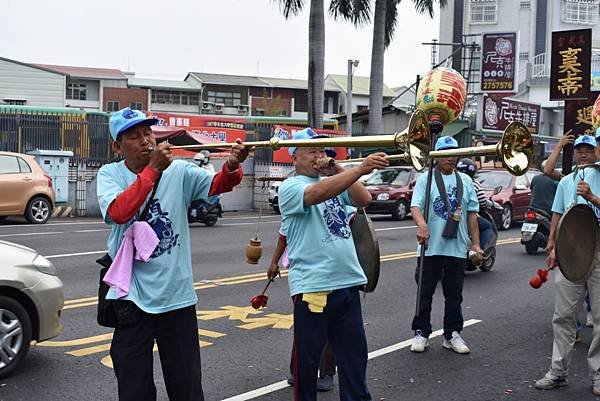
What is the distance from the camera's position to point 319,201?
411cm

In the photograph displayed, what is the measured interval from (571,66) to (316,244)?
241 inches

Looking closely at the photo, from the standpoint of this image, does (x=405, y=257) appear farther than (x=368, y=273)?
Yes

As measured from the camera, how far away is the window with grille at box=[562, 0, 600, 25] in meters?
53.6

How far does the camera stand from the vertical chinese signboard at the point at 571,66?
8.98 metres

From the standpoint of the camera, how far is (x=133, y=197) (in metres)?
3.40

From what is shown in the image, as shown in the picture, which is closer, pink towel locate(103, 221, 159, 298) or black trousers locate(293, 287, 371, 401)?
pink towel locate(103, 221, 159, 298)

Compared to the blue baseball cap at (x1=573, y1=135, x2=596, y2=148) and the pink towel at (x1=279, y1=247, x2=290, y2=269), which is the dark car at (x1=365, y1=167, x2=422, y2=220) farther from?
the pink towel at (x1=279, y1=247, x2=290, y2=269)

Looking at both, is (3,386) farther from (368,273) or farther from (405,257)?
(405,257)

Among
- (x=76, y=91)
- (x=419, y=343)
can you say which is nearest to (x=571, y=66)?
(x=419, y=343)

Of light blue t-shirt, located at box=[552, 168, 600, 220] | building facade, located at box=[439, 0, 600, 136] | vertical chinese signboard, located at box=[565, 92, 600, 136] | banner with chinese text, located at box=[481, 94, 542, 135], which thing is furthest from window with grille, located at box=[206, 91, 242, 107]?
light blue t-shirt, located at box=[552, 168, 600, 220]

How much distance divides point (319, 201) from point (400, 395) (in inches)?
78.5

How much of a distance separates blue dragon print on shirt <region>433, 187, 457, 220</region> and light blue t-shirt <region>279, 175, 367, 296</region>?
2248 mm

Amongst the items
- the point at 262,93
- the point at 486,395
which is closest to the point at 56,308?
the point at 486,395

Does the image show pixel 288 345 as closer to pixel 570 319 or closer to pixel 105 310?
pixel 570 319
